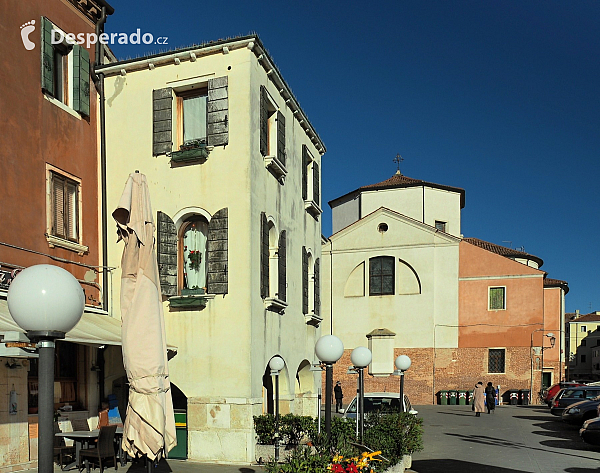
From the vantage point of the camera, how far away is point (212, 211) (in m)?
13.5

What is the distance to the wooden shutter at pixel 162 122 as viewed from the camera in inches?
550

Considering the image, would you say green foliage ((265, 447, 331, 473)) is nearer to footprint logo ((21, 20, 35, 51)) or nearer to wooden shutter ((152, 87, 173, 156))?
wooden shutter ((152, 87, 173, 156))

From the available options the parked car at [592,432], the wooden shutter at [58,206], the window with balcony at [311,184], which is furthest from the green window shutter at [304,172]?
the parked car at [592,432]

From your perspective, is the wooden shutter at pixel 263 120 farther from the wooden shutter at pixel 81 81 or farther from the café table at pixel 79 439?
the café table at pixel 79 439

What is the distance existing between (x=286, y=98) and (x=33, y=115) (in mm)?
6691

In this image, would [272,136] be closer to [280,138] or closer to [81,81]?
[280,138]

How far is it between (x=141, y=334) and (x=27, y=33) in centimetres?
834

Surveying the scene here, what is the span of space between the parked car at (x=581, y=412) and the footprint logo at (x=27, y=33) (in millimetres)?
19969

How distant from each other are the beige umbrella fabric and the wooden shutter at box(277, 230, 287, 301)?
7.68m

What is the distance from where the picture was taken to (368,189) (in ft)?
134

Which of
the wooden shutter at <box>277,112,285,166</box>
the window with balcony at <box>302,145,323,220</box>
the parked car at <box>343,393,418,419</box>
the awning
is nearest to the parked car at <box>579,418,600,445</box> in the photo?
the parked car at <box>343,393,418,419</box>

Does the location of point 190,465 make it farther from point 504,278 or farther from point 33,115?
point 504,278

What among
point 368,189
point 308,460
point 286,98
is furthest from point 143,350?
point 368,189

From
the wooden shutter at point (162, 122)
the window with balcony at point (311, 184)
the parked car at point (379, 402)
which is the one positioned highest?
the wooden shutter at point (162, 122)
